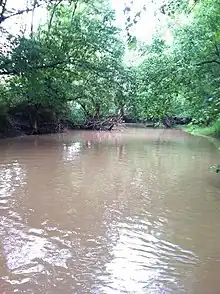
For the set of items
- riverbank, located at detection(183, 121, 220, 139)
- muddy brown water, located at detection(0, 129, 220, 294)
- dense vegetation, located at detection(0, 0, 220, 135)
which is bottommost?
muddy brown water, located at detection(0, 129, 220, 294)

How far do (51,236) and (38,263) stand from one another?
90 cm

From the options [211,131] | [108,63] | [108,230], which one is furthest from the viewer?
[211,131]

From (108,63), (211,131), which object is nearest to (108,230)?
(108,63)

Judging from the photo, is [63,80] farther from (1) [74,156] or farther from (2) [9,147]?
(1) [74,156]

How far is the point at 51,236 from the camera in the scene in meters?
5.11

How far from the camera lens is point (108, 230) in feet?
18.0

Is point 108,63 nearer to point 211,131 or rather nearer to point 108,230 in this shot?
point 211,131

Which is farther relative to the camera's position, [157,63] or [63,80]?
[63,80]

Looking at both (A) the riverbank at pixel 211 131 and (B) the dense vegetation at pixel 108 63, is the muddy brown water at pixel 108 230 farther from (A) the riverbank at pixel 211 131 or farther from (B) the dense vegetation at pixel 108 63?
(A) the riverbank at pixel 211 131

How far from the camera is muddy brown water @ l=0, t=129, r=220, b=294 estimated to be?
3.88 metres

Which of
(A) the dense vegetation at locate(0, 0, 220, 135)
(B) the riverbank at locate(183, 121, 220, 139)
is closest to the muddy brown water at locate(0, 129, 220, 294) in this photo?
(A) the dense vegetation at locate(0, 0, 220, 135)

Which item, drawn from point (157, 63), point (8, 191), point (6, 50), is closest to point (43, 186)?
point (8, 191)

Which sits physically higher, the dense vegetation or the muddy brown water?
the dense vegetation

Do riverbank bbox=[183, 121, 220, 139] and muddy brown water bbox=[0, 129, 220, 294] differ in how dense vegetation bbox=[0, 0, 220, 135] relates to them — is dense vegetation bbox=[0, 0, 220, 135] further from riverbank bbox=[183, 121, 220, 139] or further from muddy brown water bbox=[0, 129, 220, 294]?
riverbank bbox=[183, 121, 220, 139]
